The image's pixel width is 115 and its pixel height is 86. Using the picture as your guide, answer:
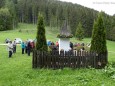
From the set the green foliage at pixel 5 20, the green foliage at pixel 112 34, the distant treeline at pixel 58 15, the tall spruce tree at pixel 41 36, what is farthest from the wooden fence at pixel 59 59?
the green foliage at pixel 5 20

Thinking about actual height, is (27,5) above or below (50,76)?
above

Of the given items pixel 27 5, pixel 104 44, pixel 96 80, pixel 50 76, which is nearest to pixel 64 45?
pixel 104 44

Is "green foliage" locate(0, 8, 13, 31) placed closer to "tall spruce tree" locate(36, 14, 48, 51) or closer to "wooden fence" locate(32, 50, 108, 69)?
"tall spruce tree" locate(36, 14, 48, 51)

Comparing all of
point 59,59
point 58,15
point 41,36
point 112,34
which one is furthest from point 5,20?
point 59,59

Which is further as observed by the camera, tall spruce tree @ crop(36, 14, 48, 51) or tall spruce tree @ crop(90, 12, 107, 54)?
tall spruce tree @ crop(36, 14, 48, 51)

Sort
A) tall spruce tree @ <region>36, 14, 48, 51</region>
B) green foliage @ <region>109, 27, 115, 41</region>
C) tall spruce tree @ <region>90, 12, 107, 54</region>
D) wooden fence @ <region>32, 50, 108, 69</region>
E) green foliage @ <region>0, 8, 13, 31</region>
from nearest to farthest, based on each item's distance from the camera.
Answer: wooden fence @ <region>32, 50, 108, 69</region> < tall spruce tree @ <region>90, 12, 107, 54</region> < tall spruce tree @ <region>36, 14, 48, 51</region> < green foliage @ <region>109, 27, 115, 41</region> < green foliage @ <region>0, 8, 13, 31</region>

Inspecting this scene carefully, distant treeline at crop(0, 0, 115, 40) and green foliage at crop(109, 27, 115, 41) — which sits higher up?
distant treeline at crop(0, 0, 115, 40)

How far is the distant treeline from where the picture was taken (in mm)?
105700

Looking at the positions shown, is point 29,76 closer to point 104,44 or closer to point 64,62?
point 64,62

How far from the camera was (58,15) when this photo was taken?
129250 millimetres

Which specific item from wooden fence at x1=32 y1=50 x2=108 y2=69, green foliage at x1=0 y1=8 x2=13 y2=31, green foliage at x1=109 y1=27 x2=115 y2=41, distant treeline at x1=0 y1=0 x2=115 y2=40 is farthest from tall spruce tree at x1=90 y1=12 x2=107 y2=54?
green foliage at x1=0 y1=8 x2=13 y2=31

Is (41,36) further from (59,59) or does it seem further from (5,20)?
(5,20)

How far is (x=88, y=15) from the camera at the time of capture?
109750 millimetres

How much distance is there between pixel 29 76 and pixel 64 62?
3384 millimetres
